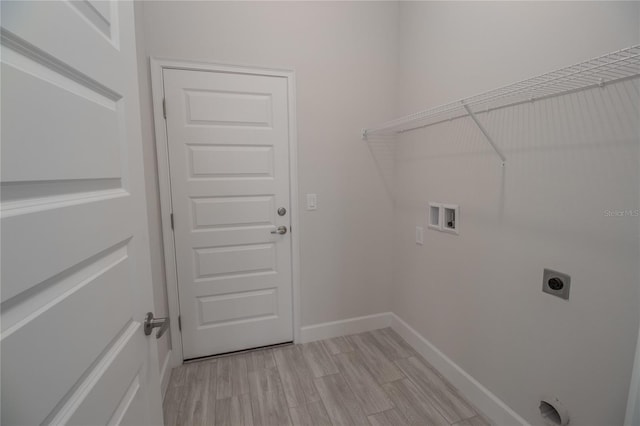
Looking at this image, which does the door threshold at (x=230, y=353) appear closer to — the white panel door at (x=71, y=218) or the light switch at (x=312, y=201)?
the light switch at (x=312, y=201)

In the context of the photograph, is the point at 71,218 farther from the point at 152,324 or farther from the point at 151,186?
the point at 151,186

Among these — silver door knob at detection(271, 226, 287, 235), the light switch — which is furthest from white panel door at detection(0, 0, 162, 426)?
the light switch

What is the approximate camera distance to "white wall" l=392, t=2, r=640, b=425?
3.41ft

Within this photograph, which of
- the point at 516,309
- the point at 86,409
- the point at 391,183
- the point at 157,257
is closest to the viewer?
the point at 86,409

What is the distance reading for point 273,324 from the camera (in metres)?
2.23

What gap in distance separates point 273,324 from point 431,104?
2.03 meters

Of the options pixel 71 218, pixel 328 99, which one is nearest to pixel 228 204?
pixel 328 99

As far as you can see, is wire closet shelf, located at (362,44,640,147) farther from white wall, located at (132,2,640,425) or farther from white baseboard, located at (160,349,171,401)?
white baseboard, located at (160,349,171,401)

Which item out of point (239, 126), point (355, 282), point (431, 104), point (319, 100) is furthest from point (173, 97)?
point (355, 282)

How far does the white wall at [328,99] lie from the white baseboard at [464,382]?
0.42 meters

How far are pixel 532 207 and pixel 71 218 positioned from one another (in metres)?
1.67

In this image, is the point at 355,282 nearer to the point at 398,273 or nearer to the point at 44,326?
the point at 398,273

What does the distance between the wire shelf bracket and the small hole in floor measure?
1.17 m

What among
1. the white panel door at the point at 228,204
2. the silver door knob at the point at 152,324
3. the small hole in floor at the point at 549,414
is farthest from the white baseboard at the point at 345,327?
the silver door knob at the point at 152,324
